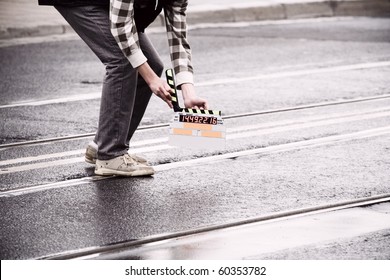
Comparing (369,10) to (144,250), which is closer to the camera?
(144,250)

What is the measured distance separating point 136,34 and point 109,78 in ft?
1.50

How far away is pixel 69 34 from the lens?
43.1ft

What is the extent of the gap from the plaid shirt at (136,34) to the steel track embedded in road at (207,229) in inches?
38.0

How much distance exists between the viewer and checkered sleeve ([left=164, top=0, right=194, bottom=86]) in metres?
5.75

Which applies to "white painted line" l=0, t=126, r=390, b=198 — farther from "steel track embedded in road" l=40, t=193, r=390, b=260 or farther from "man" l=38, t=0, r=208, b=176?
"steel track embedded in road" l=40, t=193, r=390, b=260

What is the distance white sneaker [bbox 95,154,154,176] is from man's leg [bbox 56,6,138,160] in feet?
0.11

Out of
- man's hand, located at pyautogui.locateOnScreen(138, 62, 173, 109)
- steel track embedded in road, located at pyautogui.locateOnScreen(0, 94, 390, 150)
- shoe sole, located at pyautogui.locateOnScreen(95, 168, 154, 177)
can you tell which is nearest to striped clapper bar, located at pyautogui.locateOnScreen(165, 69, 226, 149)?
man's hand, located at pyautogui.locateOnScreen(138, 62, 173, 109)

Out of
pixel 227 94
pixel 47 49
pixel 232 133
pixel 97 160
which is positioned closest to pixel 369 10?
pixel 47 49

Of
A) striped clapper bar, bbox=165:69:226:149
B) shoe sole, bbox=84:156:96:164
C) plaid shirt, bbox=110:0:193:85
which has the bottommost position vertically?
shoe sole, bbox=84:156:96:164

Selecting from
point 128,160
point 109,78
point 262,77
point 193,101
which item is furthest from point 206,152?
point 262,77

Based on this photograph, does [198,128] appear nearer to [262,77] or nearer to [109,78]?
[109,78]

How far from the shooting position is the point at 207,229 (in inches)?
200
